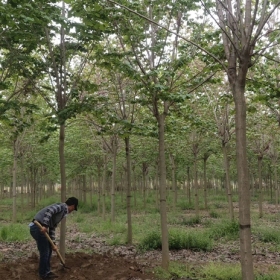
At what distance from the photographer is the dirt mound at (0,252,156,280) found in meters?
6.47

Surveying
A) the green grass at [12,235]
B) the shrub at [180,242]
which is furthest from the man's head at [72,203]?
the green grass at [12,235]

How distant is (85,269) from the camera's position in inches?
279

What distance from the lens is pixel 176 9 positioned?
23.3 ft

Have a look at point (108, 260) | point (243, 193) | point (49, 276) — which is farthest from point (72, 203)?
point (243, 193)

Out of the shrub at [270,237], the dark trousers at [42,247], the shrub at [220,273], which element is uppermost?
the dark trousers at [42,247]

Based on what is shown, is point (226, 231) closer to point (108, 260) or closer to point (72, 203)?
point (108, 260)

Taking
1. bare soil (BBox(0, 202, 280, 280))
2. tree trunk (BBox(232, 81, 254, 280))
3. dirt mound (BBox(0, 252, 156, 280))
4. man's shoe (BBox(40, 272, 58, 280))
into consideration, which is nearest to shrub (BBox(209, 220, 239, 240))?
bare soil (BBox(0, 202, 280, 280))

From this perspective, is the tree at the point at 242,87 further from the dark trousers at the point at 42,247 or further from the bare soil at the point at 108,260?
the dark trousers at the point at 42,247

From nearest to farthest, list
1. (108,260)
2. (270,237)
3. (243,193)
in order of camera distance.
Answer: (243,193)
(108,260)
(270,237)

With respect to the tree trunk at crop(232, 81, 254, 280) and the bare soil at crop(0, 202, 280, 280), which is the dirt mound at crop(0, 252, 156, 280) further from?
the tree trunk at crop(232, 81, 254, 280)

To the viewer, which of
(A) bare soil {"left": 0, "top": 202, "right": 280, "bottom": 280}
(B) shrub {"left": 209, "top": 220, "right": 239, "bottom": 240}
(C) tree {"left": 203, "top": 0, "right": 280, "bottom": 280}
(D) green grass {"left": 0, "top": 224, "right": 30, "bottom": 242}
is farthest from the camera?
(D) green grass {"left": 0, "top": 224, "right": 30, "bottom": 242}

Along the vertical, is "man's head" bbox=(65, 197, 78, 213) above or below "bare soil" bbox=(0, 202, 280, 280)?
above

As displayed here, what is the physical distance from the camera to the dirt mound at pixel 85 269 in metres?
6.47

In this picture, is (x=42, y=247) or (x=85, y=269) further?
(x=85, y=269)
